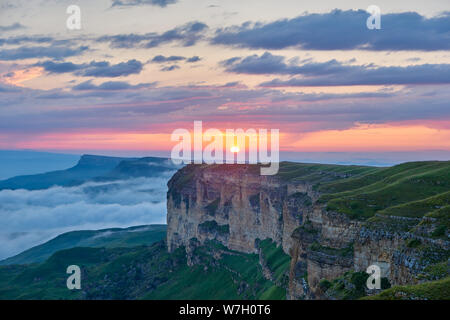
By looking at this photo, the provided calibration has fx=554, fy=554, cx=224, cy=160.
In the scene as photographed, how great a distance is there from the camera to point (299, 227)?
70.9 metres

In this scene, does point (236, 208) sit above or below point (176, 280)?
above

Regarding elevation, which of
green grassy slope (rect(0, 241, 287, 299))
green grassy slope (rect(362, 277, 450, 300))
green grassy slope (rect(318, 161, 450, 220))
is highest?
green grassy slope (rect(318, 161, 450, 220))

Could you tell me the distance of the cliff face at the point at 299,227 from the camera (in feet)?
144

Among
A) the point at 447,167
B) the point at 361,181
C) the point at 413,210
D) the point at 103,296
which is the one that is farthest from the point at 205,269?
the point at 413,210

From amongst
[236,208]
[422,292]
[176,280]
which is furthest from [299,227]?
[176,280]

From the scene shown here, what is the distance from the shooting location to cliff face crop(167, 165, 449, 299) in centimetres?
4397

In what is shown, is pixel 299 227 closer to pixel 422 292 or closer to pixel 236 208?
pixel 422 292

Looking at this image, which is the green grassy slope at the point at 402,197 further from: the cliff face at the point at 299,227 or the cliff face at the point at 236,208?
the cliff face at the point at 236,208

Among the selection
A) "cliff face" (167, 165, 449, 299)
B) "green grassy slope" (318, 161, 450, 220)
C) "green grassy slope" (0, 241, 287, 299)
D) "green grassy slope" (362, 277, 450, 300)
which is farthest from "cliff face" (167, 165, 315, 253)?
"green grassy slope" (362, 277, 450, 300)

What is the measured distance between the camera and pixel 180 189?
196375mm

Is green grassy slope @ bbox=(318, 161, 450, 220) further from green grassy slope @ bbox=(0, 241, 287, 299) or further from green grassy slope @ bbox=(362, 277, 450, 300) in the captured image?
green grassy slope @ bbox=(0, 241, 287, 299)

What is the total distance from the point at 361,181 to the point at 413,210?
35851mm

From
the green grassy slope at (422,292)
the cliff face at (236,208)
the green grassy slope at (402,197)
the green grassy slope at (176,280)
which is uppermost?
the green grassy slope at (402,197)

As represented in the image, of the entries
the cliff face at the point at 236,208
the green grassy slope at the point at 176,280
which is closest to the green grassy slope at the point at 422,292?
the green grassy slope at the point at 176,280
